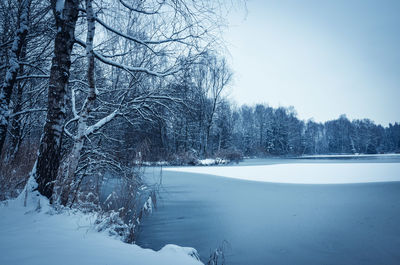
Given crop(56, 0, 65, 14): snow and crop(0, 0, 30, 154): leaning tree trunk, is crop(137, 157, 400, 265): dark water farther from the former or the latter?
crop(56, 0, 65, 14): snow

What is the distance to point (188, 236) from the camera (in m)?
3.19

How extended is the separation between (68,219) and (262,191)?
550cm

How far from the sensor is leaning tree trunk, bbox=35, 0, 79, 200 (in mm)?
2258

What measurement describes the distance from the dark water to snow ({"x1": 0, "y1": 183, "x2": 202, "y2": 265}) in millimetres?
1146

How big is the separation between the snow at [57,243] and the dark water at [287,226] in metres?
1.15

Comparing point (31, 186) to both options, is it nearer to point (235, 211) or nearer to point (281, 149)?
point (235, 211)

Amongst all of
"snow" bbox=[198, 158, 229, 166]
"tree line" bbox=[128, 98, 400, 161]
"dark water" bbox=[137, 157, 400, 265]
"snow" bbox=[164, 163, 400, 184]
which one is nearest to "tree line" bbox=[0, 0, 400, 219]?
"dark water" bbox=[137, 157, 400, 265]

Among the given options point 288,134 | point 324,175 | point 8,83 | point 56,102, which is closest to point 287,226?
point 56,102

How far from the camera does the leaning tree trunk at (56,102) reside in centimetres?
226

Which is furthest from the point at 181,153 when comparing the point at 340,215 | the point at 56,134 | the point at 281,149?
the point at 281,149

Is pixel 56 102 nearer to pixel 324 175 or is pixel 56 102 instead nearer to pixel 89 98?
pixel 89 98

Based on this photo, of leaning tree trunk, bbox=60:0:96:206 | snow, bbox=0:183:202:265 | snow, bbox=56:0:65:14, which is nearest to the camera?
snow, bbox=0:183:202:265

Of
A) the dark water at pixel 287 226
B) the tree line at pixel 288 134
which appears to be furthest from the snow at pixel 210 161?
the dark water at pixel 287 226

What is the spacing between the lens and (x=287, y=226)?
3.50m
